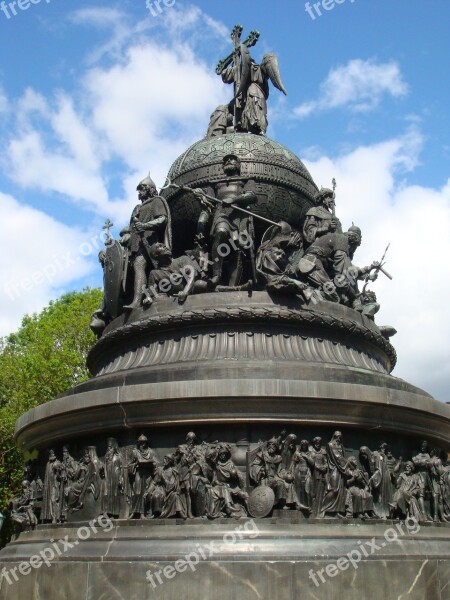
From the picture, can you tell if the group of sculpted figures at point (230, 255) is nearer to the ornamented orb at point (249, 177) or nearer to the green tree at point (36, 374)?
the ornamented orb at point (249, 177)

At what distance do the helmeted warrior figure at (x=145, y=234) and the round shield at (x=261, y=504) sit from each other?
17.2 feet

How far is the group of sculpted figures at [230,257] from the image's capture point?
13.8m

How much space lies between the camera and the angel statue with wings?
19.3 m

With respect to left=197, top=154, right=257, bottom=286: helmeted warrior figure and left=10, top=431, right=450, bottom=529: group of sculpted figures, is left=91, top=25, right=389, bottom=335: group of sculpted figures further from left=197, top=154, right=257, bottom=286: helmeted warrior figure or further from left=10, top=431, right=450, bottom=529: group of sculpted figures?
left=10, top=431, right=450, bottom=529: group of sculpted figures

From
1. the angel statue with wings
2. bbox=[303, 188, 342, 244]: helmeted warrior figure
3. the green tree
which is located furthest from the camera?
the green tree

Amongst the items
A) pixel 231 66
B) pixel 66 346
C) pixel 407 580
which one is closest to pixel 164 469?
pixel 407 580

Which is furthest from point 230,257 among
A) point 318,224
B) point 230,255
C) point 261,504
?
point 261,504

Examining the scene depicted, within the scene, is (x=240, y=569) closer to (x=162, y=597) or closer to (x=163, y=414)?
(x=162, y=597)

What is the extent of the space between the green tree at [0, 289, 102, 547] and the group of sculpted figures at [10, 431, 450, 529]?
64.2 ft

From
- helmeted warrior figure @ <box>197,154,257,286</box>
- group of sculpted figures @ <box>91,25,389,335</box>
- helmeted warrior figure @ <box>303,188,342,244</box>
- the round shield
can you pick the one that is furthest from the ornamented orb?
the round shield

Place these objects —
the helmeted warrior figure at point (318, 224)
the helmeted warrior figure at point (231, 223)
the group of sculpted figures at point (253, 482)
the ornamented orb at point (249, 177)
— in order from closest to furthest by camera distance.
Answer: the group of sculpted figures at point (253, 482) < the helmeted warrior figure at point (231, 223) < the helmeted warrior figure at point (318, 224) < the ornamented orb at point (249, 177)

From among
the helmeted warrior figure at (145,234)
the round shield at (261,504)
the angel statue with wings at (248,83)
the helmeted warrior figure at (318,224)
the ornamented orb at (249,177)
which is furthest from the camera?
the angel statue with wings at (248,83)

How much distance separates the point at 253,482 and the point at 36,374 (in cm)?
2195

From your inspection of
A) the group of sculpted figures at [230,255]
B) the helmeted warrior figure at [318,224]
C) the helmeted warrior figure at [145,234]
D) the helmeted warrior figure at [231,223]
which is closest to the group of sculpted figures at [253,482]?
the group of sculpted figures at [230,255]
